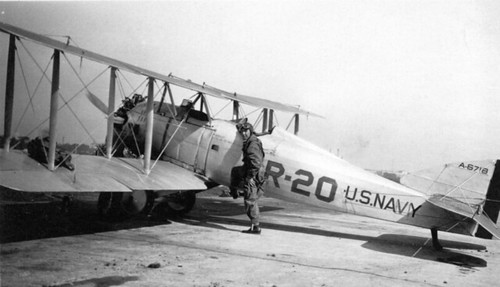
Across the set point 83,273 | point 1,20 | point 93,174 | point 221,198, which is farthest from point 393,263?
point 221,198

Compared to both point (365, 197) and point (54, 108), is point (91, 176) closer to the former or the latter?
point (54, 108)

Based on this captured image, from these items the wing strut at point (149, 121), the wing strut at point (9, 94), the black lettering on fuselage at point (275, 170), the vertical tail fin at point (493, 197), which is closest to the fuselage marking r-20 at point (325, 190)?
the black lettering on fuselage at point (275, 170)

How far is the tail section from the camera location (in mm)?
6469

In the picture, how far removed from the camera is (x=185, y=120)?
959 cm

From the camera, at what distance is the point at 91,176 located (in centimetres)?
693

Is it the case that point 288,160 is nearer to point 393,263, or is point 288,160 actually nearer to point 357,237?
point 357,237

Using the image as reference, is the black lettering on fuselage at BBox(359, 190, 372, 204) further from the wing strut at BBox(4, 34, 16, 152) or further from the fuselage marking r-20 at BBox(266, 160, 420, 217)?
the wing strut at BBox(4, 34, 16, 152)

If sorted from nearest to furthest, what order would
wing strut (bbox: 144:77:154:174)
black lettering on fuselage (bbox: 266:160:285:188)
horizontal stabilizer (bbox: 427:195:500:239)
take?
horizontal stabilizer (bbox: 427:195:500:239) → wing strut (bbox: 144:77:154:174) → black lettering on fuselage (bbox: 266:160:285:188)

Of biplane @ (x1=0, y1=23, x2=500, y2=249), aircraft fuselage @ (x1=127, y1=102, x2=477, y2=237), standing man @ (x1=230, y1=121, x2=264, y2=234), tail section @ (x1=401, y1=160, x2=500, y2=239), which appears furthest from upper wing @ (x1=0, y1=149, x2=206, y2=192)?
tail section @ (x1=401, y1=160, x2=500, y2=239)

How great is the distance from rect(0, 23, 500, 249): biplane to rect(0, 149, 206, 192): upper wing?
0.02m

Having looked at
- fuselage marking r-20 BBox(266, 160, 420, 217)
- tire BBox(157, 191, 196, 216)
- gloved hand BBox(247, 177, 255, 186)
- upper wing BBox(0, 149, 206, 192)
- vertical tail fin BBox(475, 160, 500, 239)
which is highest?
vertical tail fin BBox(475, 160, 500, 239)

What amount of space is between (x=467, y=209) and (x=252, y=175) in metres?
A: 3.89

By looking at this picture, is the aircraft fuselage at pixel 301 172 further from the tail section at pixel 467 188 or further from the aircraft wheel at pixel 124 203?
the aircraft wheel at pixel 124 203

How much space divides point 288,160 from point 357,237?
218 cm
